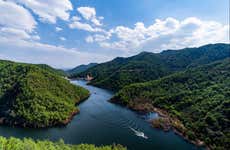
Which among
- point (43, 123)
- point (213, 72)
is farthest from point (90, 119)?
point (213, 72)

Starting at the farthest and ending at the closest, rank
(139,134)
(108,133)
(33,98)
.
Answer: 1. (33,98)
2. (108,133)
3. (139,134)

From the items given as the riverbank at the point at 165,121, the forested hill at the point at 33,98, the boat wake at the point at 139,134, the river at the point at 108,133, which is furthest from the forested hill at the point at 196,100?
the forested hill at the point at 33,98

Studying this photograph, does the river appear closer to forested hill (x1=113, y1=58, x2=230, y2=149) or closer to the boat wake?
the boat wake

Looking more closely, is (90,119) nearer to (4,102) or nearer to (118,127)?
(118,127)

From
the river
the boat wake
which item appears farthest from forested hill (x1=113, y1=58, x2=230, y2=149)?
the boat wake

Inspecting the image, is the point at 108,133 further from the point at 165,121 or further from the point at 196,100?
the point at 196,100

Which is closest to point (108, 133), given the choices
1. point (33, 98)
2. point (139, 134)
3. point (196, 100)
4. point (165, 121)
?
point (139, 134)
